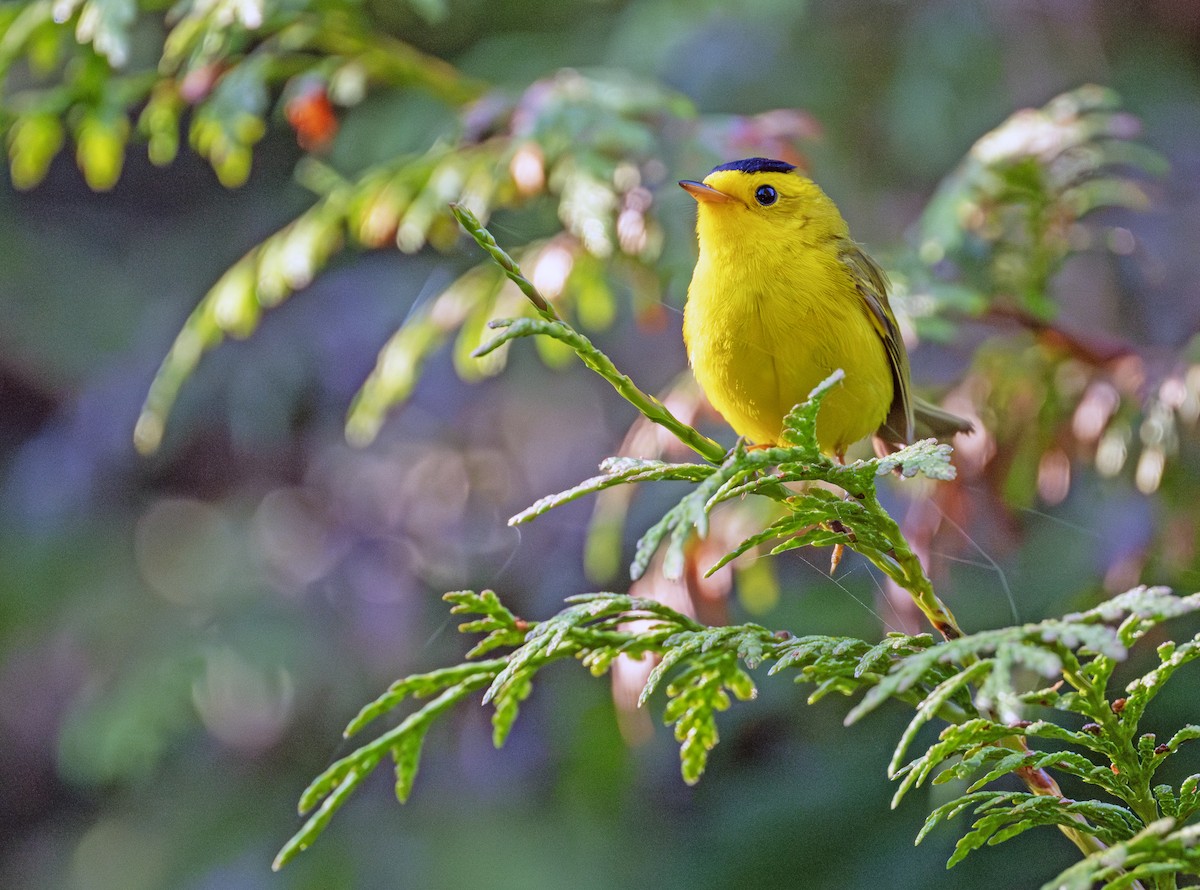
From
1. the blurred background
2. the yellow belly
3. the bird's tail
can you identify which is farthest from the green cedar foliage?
the blurred background

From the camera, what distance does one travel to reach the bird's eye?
1752 millimetres

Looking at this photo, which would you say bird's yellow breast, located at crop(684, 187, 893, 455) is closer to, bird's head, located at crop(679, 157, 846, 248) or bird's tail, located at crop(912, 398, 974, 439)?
bird's head, located at crop(679, 157, 846, 248)

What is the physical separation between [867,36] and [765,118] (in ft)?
6.77

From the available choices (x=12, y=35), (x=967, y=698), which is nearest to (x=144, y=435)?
(x=12, y=35)

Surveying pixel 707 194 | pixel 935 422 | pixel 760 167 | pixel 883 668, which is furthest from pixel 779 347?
pixel 935 422

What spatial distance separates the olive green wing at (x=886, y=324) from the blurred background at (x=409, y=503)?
1.07 meters

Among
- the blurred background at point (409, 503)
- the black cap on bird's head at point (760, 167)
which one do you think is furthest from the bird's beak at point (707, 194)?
the blurred background at point (409, 503)

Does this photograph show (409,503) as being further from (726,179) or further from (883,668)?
(883,668)

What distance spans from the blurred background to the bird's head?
3.82 feet

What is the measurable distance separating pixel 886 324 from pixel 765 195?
273 millimetres

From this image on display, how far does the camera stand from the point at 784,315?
1.55m

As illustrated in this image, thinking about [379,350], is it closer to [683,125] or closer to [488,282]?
[488,282]

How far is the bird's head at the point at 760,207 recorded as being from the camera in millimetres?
1688

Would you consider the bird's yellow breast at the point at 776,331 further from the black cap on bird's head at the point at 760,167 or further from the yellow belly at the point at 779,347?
the black cap on bird's head at the point at 760,167
